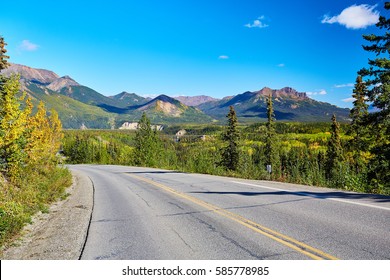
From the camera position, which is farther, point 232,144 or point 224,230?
point 232,144

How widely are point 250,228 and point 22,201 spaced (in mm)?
8545

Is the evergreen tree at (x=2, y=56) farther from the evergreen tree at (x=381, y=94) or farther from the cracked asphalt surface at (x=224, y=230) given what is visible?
the evergreen tree at (x=381, y=94)

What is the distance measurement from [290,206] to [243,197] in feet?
6.96

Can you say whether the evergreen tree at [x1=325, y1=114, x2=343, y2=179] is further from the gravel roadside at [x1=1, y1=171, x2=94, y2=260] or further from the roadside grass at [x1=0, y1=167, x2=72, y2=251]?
the gravel roadside at [x1=1, y1=171, x2=94, y2=260]

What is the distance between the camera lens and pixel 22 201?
10.5m

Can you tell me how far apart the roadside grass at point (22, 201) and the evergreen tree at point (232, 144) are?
27.2 meters

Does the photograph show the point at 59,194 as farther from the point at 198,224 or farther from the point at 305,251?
the point at 305,251

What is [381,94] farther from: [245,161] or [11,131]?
[245,161]

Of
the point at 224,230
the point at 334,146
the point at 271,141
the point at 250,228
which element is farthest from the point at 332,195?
the point at 271,141

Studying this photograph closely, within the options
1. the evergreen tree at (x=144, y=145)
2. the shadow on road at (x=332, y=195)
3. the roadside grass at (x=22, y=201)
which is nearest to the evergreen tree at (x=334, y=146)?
the evergreen tree at (x=144, y=145)

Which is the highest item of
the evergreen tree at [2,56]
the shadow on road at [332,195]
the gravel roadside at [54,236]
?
the evergreen tree at [2,56]

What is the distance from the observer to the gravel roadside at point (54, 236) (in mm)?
5723

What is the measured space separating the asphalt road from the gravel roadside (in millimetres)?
298
